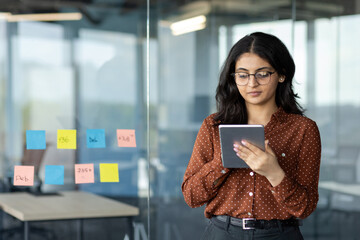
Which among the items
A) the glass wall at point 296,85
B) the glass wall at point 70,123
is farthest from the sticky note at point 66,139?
the glass wall at point 296,85

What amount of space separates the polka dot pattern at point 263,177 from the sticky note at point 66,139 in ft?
4.60

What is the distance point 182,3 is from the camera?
12.0 ft

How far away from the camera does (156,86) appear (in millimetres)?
3547

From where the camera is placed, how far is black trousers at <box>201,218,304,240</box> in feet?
4.87

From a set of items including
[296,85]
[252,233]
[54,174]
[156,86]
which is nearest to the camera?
[252,233]

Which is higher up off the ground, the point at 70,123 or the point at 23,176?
the point at 70,123

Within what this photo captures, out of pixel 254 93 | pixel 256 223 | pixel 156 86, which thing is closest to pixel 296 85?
pixel 156 86

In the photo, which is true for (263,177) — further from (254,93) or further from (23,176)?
(23,176)

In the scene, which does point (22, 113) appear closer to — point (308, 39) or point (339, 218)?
point (308, 39)

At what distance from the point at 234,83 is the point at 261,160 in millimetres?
366

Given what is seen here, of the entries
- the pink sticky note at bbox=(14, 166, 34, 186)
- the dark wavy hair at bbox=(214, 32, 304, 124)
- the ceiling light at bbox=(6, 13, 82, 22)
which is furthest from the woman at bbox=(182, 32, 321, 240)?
the ceiling light at bbox=(6, 13, 82, 22)

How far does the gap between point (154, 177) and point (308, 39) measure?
1.78m

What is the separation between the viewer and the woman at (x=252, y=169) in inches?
58.7

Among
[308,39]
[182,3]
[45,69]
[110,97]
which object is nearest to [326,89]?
[308,39]
